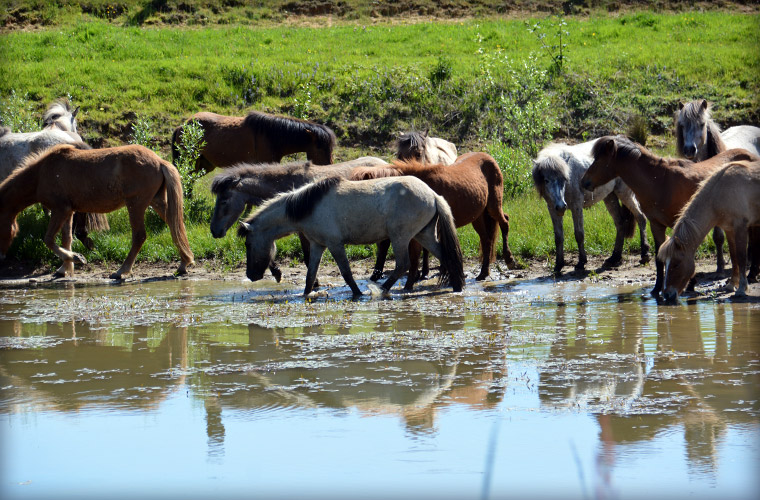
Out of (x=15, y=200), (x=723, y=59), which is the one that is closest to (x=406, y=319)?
(x=15, y=200)

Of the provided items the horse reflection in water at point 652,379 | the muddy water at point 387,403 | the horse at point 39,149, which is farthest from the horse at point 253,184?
the horse reflection in water at point 652,379

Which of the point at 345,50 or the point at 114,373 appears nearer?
the point at 114,373

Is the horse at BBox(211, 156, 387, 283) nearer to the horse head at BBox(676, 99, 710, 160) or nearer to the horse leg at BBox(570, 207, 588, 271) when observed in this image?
the horse leg at BBox(570, 207, 588, 271)

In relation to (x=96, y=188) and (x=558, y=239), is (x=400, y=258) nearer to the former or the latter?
(x=558, y=239)

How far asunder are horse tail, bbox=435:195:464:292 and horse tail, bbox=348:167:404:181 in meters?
0.80

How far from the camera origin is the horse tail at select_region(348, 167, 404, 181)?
10.9 meters

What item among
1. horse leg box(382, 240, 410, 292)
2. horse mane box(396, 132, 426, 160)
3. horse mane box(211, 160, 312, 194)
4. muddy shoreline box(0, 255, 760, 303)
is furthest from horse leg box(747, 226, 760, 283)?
horse mane box(211, 160, 312, 194)

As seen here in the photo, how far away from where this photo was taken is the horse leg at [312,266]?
34.1 feet

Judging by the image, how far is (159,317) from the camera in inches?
365

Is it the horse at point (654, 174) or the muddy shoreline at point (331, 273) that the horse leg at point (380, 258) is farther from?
the horse at point (654, 174)

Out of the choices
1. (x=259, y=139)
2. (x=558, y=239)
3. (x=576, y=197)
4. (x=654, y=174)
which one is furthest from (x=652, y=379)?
(x=259, y=139)

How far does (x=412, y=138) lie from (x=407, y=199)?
9.40 feet

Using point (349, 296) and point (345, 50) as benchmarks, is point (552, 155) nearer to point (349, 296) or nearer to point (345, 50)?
point (349, 296)

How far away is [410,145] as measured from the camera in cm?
1277
